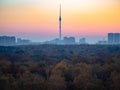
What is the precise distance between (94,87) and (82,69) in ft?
3.60

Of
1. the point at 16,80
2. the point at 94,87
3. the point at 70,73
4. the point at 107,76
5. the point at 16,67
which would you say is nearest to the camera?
the point at 94,87

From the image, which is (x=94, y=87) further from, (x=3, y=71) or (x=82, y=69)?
(x=3, y=71)

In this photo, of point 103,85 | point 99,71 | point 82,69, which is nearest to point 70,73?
point 82,69

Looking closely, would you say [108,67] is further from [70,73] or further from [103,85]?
[103,85]

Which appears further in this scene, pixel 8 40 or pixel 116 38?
pixel 116 38

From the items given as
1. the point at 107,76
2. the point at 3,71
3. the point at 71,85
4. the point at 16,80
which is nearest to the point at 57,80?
the point at 71,85

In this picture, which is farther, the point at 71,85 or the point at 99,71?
the point at 99,71

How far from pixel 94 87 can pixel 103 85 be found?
0.66 feet

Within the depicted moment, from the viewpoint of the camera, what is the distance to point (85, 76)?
4.12 m

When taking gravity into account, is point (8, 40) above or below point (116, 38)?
below

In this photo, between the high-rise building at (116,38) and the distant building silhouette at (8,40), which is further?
the high-rise building at (116,38)

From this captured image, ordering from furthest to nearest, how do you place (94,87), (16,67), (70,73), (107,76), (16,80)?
(16,67) < (70,73) < (107,76) < (16,80) < (94,87)

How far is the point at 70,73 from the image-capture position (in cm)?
473

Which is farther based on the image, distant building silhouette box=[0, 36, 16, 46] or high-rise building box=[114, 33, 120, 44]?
high-rise building box=[114, 33, 120, 44]
